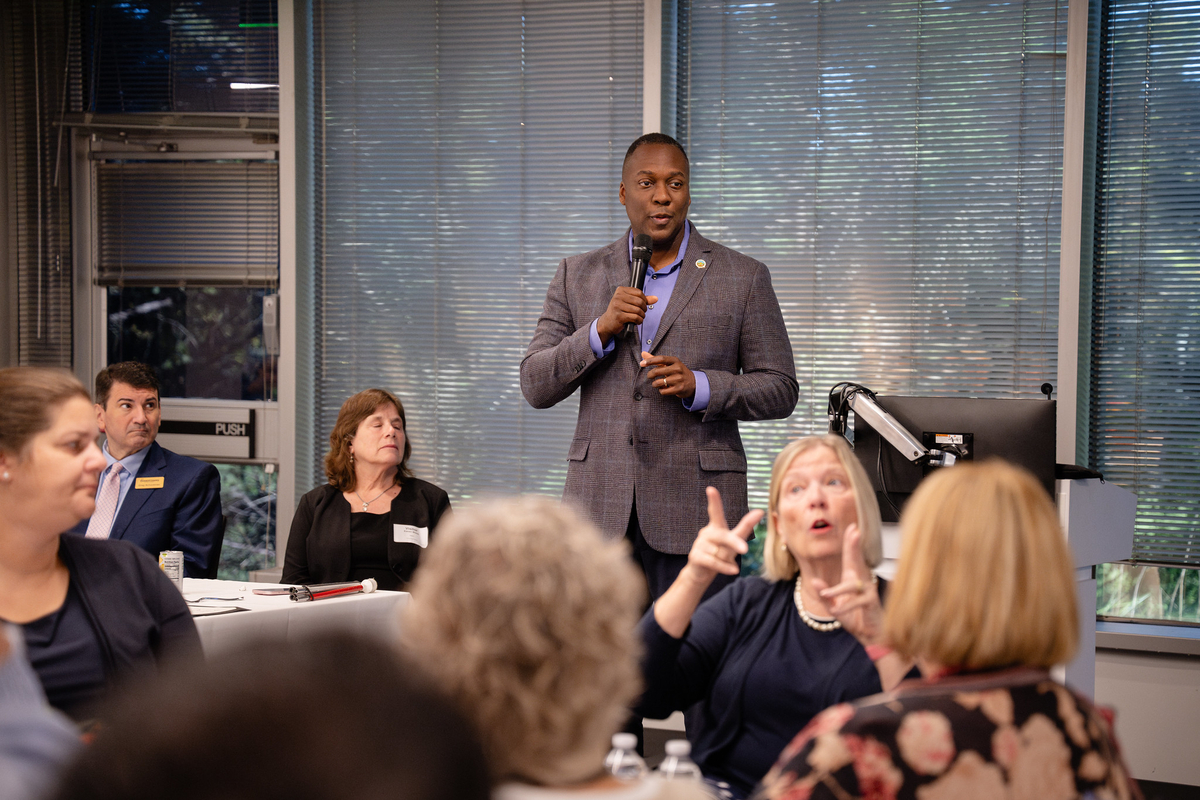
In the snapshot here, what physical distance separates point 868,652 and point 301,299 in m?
3.32

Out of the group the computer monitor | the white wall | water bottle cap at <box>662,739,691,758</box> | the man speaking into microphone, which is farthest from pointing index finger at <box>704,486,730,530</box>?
the white wall

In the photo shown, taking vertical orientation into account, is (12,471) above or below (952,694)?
above

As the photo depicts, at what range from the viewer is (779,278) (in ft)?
13.2

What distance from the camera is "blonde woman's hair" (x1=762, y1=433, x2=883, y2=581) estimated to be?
2.00m

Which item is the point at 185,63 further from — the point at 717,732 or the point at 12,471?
the point at 717,732

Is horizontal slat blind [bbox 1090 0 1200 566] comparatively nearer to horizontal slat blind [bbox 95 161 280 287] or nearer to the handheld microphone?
the handheld microphone

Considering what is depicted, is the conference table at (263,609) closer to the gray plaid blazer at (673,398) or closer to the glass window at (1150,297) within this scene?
the gray plaid blazer at (673,398)

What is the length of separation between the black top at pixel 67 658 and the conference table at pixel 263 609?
549 mm

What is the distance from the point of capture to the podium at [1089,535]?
2.91m

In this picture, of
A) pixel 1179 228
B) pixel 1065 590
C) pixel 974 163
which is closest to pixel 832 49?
pixel 974 163

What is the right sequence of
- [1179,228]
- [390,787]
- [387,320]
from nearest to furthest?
[390,787]
[1179,228]
[387,320]

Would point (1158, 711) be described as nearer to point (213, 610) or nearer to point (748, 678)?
point (748, 678)

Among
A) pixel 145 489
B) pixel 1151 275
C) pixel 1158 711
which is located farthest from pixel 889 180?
pixel 145 489

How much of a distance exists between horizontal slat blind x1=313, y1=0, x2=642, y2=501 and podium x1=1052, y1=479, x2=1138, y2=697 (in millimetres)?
2015
